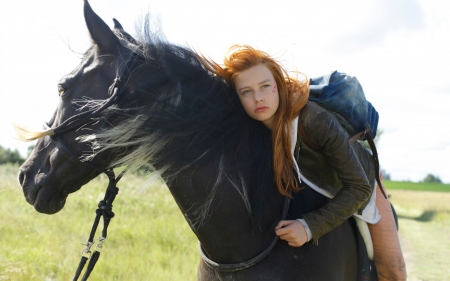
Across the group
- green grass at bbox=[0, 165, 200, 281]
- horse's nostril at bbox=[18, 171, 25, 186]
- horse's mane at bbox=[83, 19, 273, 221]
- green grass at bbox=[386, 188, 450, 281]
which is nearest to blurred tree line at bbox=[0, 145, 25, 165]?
green grass at bbox=[0, 165, 200, 281]

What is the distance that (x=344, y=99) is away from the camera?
107 inches

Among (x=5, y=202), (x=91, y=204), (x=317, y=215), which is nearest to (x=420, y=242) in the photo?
(x=91, y=204)

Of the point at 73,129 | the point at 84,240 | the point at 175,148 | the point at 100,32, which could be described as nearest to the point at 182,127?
the point at 175,148

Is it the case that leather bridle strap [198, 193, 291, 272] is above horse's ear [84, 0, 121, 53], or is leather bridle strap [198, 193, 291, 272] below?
below

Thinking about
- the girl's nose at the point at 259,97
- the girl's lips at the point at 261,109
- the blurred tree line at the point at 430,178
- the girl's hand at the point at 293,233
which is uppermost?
the girl's nose at the point at 259,97

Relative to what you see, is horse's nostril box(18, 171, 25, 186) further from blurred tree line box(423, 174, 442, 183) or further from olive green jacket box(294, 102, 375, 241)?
→ blurred tree line box(423, 174, 442, 183)

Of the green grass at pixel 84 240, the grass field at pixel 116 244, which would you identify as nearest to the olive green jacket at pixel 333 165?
the grass field at pixel 116 244

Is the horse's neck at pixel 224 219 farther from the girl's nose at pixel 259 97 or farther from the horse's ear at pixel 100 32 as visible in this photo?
the horse's ear at pixel 100 32

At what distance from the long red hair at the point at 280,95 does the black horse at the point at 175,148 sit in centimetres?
7

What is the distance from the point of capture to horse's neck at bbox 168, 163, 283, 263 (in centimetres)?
235

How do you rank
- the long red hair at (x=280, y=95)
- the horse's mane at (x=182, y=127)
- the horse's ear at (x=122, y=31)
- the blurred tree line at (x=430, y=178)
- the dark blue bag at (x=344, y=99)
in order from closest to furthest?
the horse's mane at (x=182, y=127) < the long red hair at (x=280, y=95) < the horse's ear at (x=122, y=31) < the dark blue bag at (x=344, y=99) < the blurred tree line at (x=430, y=178)

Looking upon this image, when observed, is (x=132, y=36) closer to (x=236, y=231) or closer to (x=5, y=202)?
(x=236, y=231)

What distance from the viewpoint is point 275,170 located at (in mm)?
2402

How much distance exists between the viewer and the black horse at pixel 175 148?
90.3 inches
